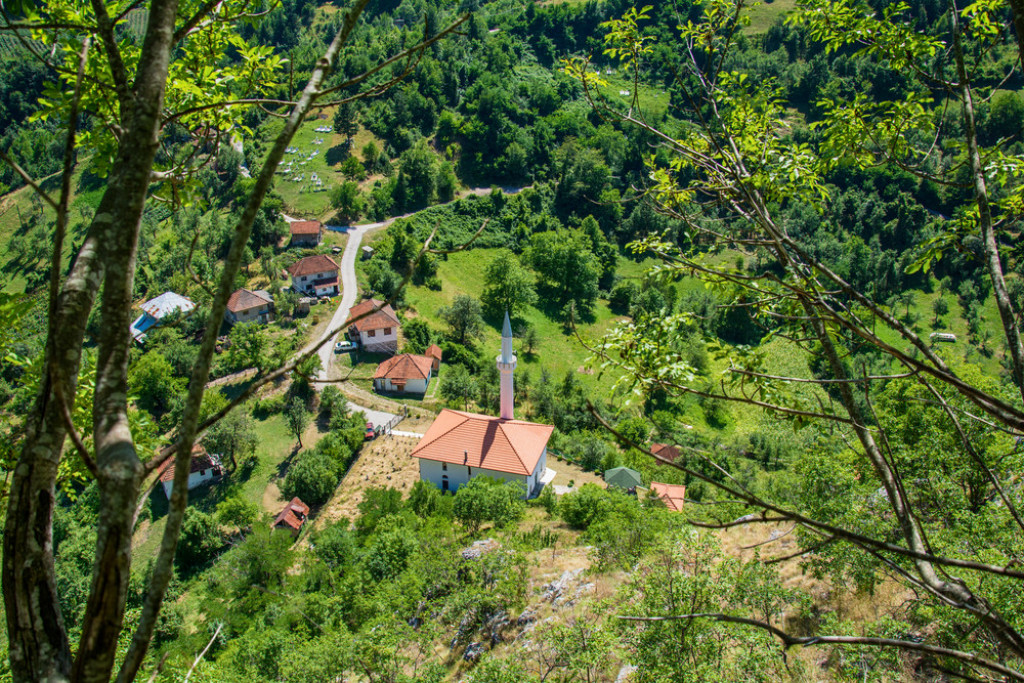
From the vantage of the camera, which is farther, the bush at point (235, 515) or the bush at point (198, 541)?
the bush at point (235, 515)

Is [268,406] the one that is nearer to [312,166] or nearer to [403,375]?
[403,375]

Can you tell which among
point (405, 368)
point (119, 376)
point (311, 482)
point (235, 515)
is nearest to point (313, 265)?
point (405, 368)

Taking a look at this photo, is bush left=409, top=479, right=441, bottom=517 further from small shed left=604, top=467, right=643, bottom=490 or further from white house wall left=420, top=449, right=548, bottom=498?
small shed left=604, top=467, right=643, bottom=490

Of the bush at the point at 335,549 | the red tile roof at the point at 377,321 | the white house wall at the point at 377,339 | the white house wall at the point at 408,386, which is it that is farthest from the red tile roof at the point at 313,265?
the bush at the point at 335,549

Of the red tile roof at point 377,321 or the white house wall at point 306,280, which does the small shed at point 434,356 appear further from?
the white house wall at point 306,280

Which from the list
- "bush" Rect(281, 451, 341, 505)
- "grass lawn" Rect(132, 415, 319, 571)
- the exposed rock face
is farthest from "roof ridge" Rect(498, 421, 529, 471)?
the exposed rock face

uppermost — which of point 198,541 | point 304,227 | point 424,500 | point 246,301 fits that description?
point 304,227

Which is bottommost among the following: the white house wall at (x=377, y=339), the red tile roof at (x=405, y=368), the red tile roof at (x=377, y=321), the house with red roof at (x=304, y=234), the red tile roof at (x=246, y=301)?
the red tile roof at (x=405, y=368)
